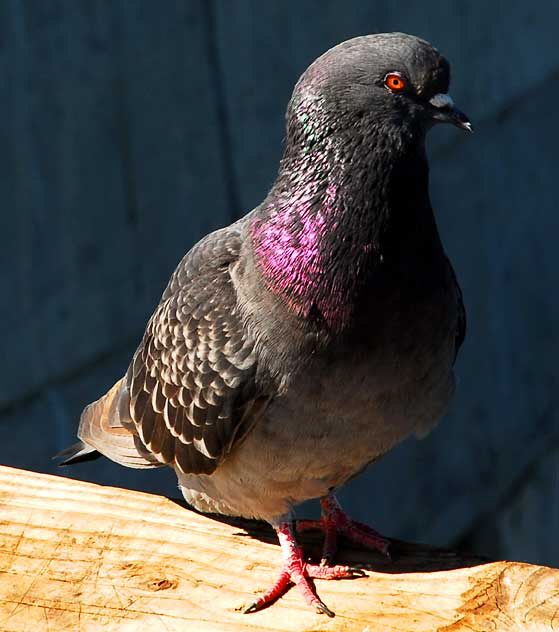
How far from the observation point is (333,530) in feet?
15.3

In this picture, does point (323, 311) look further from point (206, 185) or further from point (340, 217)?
point (206, 185)

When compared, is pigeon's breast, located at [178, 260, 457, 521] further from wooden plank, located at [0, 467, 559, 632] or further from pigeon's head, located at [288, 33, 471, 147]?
pigeon's head, located at [288, 33, 471, 147]

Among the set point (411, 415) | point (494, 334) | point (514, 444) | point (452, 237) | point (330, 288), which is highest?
point (330, 288)

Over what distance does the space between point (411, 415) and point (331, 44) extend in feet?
15.7

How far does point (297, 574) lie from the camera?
162 inches

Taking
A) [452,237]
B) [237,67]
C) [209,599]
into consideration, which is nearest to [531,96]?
[452,237]

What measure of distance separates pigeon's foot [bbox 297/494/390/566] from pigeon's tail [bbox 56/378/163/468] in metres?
0.68

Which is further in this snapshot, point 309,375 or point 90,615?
point 309,375

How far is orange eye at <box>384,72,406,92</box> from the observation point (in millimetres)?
3826

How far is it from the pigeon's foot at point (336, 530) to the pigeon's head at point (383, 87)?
145cm

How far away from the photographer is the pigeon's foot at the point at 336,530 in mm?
4414

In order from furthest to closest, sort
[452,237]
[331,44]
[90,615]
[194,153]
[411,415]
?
[452,237]
[331,44]
[194,153]
[411,415]
[90,615]

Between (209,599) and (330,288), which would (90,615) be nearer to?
(209,599)

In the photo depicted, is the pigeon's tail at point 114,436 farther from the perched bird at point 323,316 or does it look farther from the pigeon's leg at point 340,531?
the pigeon's leg at point 340,531
